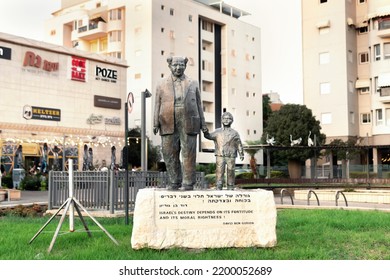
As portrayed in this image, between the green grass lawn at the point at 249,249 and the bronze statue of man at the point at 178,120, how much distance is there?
4.64 feet

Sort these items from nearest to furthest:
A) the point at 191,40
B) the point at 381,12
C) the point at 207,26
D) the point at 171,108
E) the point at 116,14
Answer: the point at 171,108 → the point at 381,12 → the point at 116,14 → the point at 191,40 → the point at 207,26

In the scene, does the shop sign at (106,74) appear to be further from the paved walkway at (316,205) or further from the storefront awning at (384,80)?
the paved walkway at (316,205)

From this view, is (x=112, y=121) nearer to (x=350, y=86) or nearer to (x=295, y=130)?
(x=295, y=130)

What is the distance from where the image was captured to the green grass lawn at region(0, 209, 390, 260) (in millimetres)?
8594

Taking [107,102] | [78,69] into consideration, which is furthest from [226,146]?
[107,102]

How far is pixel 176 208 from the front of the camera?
916 cm

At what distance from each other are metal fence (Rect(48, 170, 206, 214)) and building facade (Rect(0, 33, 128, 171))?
933 inches

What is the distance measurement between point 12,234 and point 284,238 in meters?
5.58

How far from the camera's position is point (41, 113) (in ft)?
151

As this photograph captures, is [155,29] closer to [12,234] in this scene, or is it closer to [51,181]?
[51,181]

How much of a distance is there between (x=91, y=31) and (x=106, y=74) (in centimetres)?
1233

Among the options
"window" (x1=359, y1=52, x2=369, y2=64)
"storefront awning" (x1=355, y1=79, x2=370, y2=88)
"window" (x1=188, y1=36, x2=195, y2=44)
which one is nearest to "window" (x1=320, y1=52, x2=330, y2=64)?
"window" (x1=359, y1=52, x2=369, y2=64)

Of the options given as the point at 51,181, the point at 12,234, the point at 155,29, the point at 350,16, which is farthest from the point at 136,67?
the point at 12,234

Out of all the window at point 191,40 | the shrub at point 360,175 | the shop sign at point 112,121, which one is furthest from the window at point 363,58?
the shop sign at point 112,121
